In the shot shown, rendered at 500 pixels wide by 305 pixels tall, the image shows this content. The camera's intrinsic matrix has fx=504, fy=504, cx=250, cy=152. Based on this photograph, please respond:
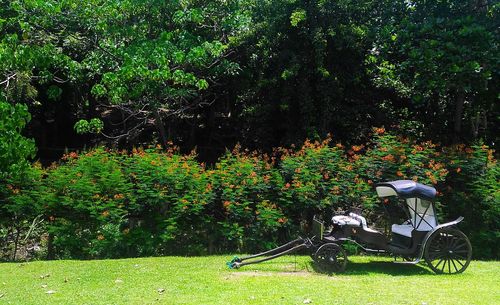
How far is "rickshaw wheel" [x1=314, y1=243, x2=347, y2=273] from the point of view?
8461 millimetres

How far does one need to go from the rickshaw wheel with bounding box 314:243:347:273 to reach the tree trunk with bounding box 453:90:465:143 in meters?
7.85

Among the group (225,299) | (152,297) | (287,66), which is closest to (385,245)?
(225,299)

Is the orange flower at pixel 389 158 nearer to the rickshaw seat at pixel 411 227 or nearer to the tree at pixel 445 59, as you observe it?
the rickshaw seat at pixel 411 227

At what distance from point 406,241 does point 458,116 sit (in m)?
7.03

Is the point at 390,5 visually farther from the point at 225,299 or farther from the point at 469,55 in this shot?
the point at 225,299

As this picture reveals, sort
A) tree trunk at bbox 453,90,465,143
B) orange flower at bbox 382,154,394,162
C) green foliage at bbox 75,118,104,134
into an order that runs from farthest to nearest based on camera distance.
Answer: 1. tree trunk at bbox 453,90,465,143
2. green foliage at bbox 75,118,104,134
3. orange flower at bbox 382,154,394,162

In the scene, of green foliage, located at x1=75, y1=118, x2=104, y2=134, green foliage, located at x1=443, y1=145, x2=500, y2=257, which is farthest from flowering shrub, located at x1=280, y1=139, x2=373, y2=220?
green foliage, located at x1=75, y1=118, x2=104, y2=134

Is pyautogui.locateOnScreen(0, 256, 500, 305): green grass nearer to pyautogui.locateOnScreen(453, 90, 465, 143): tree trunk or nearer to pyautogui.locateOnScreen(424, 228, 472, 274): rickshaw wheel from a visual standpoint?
pyautogui.locateOnScreen(424, 228, 472, 274): rickshaw wheel

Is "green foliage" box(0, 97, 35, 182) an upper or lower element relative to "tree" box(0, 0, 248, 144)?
lower

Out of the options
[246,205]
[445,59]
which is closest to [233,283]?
[246,205]

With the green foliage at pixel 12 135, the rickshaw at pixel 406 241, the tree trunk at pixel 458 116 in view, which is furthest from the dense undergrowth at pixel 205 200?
the tree trunk at pixel 458 116

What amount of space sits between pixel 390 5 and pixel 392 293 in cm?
984

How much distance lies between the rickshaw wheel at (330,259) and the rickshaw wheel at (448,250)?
1460 mm

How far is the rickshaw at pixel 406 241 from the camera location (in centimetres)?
854
